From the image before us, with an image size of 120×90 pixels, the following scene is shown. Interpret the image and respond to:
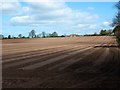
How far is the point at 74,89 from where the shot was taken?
31.8 ft

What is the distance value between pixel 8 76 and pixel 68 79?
260 centimetres

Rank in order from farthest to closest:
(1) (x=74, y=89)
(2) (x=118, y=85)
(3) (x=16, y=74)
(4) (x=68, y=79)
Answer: (3) (x=16, y=74), (4) (x=68, y=79), (2) (x=118, y=85), (1) (x=74, y=89)

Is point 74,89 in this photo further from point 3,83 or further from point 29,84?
point 3,83

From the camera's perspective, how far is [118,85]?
10469mm

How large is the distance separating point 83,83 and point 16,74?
3554mm


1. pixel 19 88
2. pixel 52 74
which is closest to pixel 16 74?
pixel 52 74

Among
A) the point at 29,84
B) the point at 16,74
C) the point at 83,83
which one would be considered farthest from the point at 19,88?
the point at 16,74

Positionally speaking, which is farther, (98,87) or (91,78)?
(91,78)

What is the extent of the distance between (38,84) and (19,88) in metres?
0.94

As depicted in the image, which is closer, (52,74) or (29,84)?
(29,84)

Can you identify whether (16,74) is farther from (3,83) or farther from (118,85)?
(118,85)

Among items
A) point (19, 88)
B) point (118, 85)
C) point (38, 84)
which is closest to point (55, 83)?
point (38, 84)

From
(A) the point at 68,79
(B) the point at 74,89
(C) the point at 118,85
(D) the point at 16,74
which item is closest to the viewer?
(B) the point at 74,89

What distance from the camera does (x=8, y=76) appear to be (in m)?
12.4
